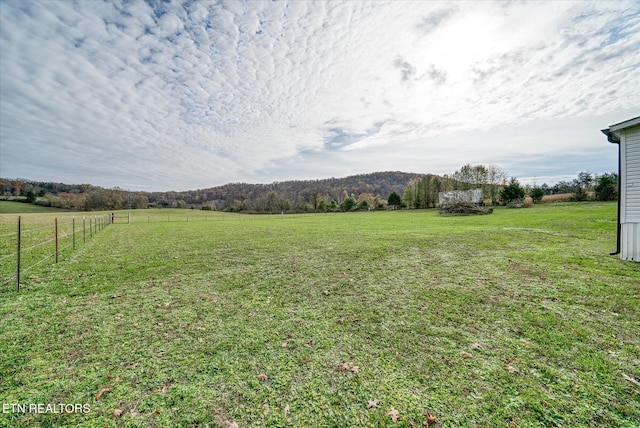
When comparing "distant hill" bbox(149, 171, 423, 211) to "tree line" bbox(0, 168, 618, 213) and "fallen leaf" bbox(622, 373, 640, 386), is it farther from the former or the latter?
"fallen leaf" bbox(622, 373, 640, 386)

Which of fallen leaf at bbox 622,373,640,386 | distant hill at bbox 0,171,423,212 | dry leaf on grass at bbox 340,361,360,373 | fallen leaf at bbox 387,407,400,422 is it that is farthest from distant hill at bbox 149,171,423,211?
fallen leaf at bbox 387,407,400,422

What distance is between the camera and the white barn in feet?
28.5

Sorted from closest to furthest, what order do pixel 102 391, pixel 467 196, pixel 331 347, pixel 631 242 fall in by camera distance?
1. pixel 102 391
2. pixel 331 347
3. pixel 631 242
4. pixel 467 196

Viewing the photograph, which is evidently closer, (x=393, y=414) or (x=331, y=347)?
(x=393, y=414)

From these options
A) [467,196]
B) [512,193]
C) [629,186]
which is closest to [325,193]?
[467,196]

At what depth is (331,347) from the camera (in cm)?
409

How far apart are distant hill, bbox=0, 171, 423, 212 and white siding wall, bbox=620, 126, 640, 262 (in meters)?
64.1

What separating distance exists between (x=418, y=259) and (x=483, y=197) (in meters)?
51.8

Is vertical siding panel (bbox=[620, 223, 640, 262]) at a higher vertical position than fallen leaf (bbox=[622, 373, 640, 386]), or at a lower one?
higher

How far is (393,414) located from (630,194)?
38.3 ft

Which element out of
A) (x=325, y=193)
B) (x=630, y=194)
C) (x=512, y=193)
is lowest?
(x=630, y=194)

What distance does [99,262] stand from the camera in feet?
34.1

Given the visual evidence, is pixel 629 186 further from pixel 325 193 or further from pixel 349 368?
pixel 325 193

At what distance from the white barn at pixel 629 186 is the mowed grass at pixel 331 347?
4.30 feet
